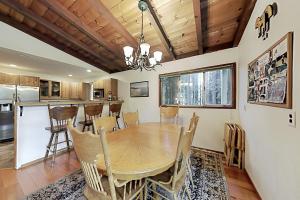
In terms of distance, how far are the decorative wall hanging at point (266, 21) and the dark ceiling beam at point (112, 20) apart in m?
2.25

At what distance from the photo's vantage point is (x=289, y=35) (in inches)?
42.5

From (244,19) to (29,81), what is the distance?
5.91 metres

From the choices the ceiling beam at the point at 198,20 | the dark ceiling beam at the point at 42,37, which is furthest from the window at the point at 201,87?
the dark ceiling beam at the point at 42,37

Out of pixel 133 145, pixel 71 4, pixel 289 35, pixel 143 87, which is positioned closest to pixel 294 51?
pixel 289 35

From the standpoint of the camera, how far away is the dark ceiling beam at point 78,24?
7.76 feet

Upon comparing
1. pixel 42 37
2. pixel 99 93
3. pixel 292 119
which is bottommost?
pixel 292 119

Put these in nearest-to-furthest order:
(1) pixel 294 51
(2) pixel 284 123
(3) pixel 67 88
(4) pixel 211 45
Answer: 1. (1) pixel 294 51
2. (2) pixel 284 123
3. (4) pixel 211 45
4. (3) pixel 67 88

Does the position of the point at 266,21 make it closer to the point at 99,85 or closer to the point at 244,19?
the point at 244,19

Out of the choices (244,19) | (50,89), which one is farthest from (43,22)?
(244,19)

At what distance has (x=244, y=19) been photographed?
7.13 ft

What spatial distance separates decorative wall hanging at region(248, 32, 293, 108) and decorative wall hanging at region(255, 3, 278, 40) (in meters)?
0.24

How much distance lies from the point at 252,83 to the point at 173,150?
1.54 meters

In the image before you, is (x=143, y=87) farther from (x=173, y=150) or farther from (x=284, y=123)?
(x=284, y=123)

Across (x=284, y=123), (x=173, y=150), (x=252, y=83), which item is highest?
(x=252, y=83)
